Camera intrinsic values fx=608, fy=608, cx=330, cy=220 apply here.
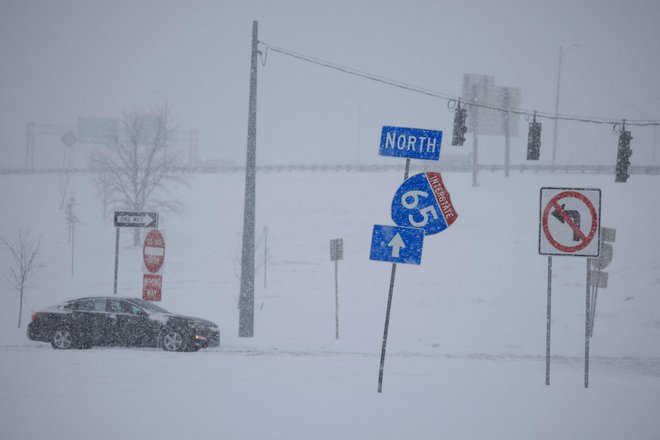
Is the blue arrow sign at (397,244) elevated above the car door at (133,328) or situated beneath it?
elevated above

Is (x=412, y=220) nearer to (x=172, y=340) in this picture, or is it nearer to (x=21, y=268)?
(x=172, y=340)

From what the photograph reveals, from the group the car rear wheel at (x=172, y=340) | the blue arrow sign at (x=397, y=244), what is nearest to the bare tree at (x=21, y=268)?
the car rear wheel at (x=172, y=340)

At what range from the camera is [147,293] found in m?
15.1

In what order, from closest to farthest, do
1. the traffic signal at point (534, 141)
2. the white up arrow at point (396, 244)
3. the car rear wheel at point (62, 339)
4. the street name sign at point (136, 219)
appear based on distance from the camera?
the white up arrow at point (396, 244)
the car rear wheel at point (62, 339)
the street name sign at point (136, 219)
the traffic signal at point (534, 141)

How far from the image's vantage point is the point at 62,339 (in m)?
15.2

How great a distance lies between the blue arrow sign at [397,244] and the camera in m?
8.55

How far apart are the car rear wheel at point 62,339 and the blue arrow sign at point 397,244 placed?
391 inches

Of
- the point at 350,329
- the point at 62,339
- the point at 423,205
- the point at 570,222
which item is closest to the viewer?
the point at 423,205

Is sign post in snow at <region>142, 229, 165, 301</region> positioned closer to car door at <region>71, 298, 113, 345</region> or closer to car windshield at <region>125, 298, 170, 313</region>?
car windshield at <region>125, 298, 170, 313</region>

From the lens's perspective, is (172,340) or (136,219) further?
(136,219)

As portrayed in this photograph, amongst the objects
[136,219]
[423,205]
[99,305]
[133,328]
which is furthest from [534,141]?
[99,305]

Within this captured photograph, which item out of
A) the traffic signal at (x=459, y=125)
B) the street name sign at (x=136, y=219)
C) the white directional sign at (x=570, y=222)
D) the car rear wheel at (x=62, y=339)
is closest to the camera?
the white directional sign at (x=570, y=222)

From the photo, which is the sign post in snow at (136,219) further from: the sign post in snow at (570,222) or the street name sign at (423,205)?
the sign post in snow at (570,222)

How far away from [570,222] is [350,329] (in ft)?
46.3
